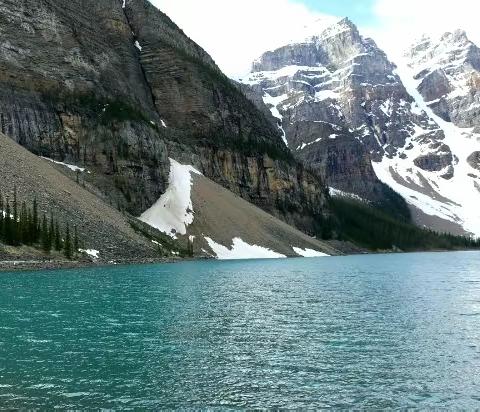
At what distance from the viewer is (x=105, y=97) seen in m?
155

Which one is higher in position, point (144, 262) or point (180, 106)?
point (180, 106)

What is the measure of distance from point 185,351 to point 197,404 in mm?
8113

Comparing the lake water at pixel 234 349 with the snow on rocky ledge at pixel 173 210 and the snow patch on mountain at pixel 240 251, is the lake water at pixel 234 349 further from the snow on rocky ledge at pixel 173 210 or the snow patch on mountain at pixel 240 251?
the snow on rocky ledge at pixel 173 210

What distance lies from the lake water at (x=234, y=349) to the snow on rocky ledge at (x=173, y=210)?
81185mm

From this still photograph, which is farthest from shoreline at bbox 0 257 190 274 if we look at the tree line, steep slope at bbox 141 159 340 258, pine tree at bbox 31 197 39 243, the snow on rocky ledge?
the snow on rocky ledge

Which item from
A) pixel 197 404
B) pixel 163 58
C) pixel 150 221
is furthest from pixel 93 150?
pixel 197 404

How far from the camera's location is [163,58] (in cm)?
19200

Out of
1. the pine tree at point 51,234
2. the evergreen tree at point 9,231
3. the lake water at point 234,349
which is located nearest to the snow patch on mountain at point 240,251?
the pine tree at point 51,234

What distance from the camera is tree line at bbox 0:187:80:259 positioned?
7894cm

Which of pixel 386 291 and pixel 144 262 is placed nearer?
pixel 386 291

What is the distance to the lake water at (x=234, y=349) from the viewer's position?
20.6 meters

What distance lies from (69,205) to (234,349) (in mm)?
72665

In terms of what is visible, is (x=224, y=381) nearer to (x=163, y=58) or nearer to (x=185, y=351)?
(x=185, y=351)

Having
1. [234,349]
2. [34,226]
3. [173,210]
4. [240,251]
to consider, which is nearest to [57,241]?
[34,226]
